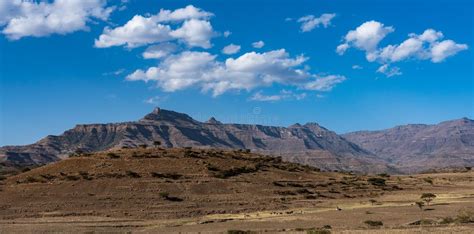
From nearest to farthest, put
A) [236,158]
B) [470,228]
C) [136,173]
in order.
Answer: [470,228]
[136,173]
[236,158]

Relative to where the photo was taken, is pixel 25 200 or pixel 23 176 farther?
pixel 23 176

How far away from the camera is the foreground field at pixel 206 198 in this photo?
5045 centimetres

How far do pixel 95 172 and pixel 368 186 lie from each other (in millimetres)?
45684

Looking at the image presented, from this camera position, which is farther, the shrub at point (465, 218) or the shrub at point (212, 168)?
the shrub at point (212, 168)

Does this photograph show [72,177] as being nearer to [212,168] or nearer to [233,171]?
[212,168]

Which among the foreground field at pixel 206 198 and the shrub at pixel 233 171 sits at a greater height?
the shrub at pixel 233 171

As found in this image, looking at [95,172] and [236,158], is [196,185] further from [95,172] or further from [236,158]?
[236,158]

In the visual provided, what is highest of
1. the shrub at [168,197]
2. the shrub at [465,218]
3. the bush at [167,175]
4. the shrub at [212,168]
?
the shrub at [212,168]

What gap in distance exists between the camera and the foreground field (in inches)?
1986

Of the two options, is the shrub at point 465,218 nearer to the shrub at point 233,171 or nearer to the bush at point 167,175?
the shrub at point 233,171

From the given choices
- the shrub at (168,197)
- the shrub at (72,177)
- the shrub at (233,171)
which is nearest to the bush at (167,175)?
the shrub at (233,171)

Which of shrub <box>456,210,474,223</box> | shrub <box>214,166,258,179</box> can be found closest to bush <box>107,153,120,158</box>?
shrub <box>214,166,258,179</box>

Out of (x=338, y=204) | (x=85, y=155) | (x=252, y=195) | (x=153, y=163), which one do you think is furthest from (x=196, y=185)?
(x=85, y=155)

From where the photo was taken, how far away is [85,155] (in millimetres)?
99812
